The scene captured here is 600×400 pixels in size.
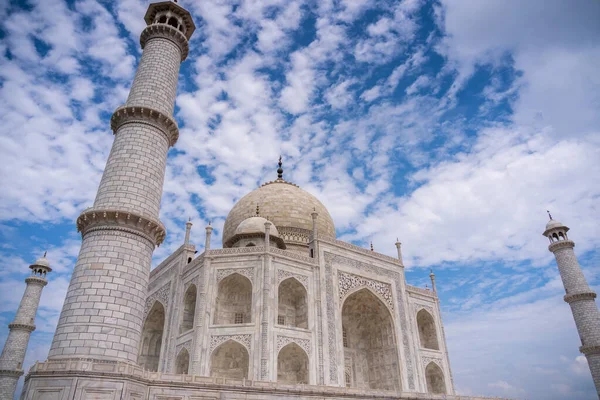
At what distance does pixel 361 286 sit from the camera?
19953 mm

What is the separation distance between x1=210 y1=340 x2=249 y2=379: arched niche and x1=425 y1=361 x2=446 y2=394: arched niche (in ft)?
32.1

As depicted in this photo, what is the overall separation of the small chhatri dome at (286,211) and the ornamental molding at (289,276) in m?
4.91

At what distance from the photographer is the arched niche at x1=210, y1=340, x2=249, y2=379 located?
642 inches

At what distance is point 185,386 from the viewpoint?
9.12 meters

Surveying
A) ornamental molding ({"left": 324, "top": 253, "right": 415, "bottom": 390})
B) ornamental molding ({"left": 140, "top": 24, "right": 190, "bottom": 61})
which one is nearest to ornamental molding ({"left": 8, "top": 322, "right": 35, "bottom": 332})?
ornamental molding ({"left": 324, "top": 253, "right": 415, "bottom": 390})

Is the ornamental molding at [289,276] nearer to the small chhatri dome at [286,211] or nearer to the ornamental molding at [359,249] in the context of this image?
the ornamental molding at [359,249]

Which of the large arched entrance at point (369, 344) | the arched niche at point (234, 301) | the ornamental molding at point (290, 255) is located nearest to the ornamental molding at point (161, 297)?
the arched niche at point (234, 301)

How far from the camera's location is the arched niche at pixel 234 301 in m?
17.7

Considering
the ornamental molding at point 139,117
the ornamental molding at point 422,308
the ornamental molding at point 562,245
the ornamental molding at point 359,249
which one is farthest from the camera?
the ornamental molding at point 562,245

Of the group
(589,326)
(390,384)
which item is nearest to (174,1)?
(390,384)

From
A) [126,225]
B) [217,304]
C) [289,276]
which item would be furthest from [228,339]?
[126,225]

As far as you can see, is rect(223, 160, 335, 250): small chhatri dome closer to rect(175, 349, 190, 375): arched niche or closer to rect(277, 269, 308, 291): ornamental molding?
rect(277, 269, 308, 291): ornamental molding

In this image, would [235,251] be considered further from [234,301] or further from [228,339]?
[228,339]

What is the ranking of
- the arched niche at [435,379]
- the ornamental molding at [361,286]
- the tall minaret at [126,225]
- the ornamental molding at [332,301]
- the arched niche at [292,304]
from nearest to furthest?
the tall minaret at [126,225]
the ornamental molding at [332,301]
the arched niche at [292,304]
the ornamental molding at [361,286]
the arched niche at [435,379]
